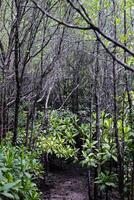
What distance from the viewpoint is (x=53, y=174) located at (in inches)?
414

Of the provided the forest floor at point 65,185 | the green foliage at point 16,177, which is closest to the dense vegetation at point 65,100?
the green foliage at point 16,177

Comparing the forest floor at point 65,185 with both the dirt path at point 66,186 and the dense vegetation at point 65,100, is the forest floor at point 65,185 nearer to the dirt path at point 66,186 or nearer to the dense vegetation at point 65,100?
the dirt path at point 66,186

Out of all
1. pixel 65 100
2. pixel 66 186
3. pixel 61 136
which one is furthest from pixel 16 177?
pixel 61 136

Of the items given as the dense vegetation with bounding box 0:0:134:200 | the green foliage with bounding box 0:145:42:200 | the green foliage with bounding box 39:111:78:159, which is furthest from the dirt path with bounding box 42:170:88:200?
the green foliage with bounding box 0:145:42:200

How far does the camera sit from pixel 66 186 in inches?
370

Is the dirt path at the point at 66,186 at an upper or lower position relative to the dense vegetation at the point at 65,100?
lower

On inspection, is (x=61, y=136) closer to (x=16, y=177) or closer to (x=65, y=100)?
(x=65, y=100)

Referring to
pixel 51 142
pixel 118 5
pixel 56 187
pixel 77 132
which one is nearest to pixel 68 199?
pixel 56 187

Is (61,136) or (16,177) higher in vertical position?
(61,136)

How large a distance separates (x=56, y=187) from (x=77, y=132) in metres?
2.48

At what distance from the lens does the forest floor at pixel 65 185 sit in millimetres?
8594

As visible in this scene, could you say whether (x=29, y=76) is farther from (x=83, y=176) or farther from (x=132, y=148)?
(x=132, y=148)

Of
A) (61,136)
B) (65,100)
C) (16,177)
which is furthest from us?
(61,136)

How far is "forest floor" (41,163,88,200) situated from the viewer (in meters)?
8.59
